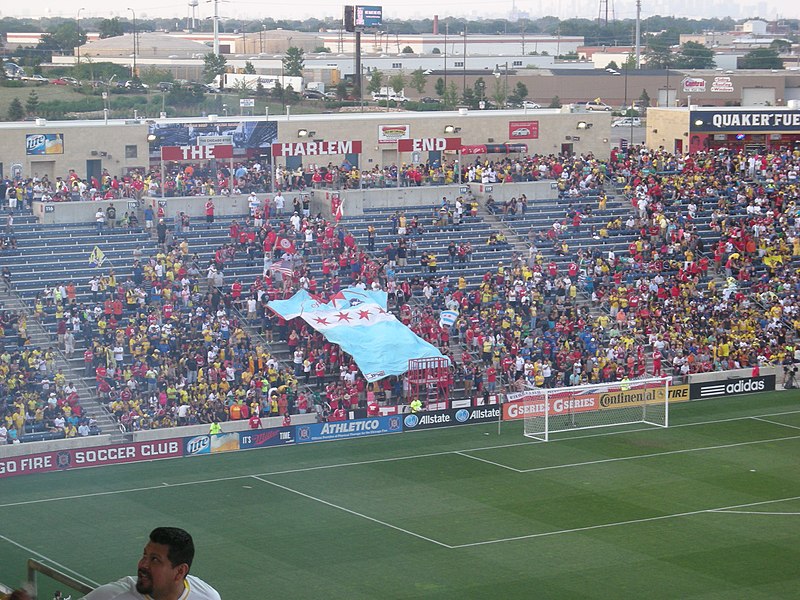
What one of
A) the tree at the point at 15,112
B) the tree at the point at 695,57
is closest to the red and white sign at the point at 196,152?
the tree at the point at 15,112

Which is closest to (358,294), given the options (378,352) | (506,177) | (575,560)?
(378,352)

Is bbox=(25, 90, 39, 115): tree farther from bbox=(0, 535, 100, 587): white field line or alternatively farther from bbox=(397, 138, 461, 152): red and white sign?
bbox=(0, 535, 100, 587): white field line

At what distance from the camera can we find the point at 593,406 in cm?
3728

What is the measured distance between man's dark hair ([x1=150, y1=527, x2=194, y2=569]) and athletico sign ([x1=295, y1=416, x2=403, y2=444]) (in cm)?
2958

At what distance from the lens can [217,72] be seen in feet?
261

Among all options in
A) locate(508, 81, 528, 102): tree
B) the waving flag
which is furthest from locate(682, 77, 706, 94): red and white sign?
the waving flag

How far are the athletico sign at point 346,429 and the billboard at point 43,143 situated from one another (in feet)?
59.8

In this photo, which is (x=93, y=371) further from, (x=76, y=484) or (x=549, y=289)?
(x=549, y=289)

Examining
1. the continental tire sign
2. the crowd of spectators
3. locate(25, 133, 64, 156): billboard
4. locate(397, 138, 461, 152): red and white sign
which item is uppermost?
locate(25, 133, 64, 156): billboard

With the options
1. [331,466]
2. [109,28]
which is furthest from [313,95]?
[331,466]

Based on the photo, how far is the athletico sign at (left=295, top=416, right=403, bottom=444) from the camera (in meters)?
34.9

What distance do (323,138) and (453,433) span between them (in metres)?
20.7

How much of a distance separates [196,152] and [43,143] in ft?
18.7

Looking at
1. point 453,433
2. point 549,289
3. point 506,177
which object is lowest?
point 453,433
